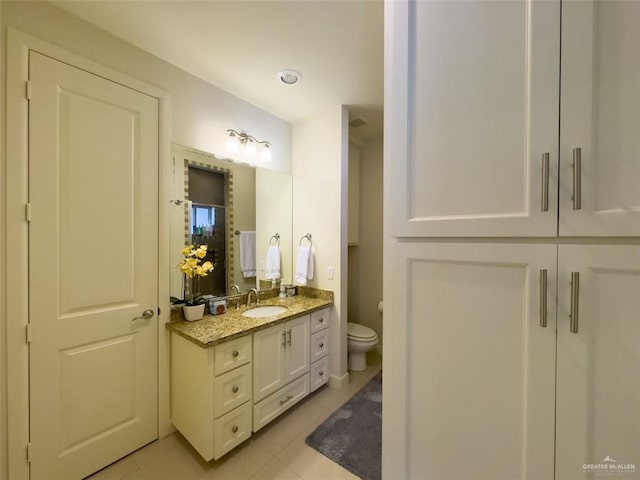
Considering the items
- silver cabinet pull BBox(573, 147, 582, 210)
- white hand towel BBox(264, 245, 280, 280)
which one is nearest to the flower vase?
white hand towel BBox(264, 245, 280, 280)

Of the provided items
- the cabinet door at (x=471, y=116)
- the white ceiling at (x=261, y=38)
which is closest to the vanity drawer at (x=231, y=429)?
the cabinet door at (x=471, y=116)

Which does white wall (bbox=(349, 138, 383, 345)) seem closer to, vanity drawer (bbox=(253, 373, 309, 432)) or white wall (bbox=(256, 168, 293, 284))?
white wall (bbox=(256, 168, 293, 284))

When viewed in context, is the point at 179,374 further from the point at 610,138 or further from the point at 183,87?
the point at 610,138

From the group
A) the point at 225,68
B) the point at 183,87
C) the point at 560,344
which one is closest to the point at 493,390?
the point at 560,344

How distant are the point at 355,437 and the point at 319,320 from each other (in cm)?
89

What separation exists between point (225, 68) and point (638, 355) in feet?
7.87

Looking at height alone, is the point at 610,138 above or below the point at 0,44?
below

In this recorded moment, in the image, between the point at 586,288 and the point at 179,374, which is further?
the point at 179,374

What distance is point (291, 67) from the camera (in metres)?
1.86

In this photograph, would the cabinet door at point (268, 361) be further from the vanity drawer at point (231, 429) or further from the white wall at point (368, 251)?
the white wall at point (368, 251)

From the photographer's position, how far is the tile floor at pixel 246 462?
1511mm

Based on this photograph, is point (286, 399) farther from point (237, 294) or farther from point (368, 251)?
point (368, 251)

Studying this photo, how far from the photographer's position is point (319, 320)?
2.37 m

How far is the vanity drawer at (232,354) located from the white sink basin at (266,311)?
412 millimetres
